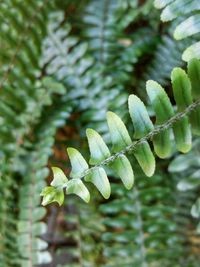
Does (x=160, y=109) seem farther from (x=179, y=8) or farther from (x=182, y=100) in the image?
(x=179, y=8)

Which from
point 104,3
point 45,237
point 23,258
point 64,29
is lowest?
point 23,258

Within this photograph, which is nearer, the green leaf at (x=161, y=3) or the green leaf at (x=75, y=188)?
the green leaf at (x=75, y=188)

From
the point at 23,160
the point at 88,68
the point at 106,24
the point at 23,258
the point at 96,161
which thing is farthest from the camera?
the point at 106,24

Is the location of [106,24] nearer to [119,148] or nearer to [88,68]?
[88,68]

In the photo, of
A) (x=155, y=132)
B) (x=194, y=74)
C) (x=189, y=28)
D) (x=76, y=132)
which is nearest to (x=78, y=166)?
(x=155, y=132)

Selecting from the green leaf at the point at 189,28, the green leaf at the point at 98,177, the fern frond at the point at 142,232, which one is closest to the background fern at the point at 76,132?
the fern frond at the point at 142,232

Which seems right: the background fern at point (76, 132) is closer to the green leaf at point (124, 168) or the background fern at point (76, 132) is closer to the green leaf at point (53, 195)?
the green leaf at point (124, 168)

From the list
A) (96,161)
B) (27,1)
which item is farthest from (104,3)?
(96,161)
